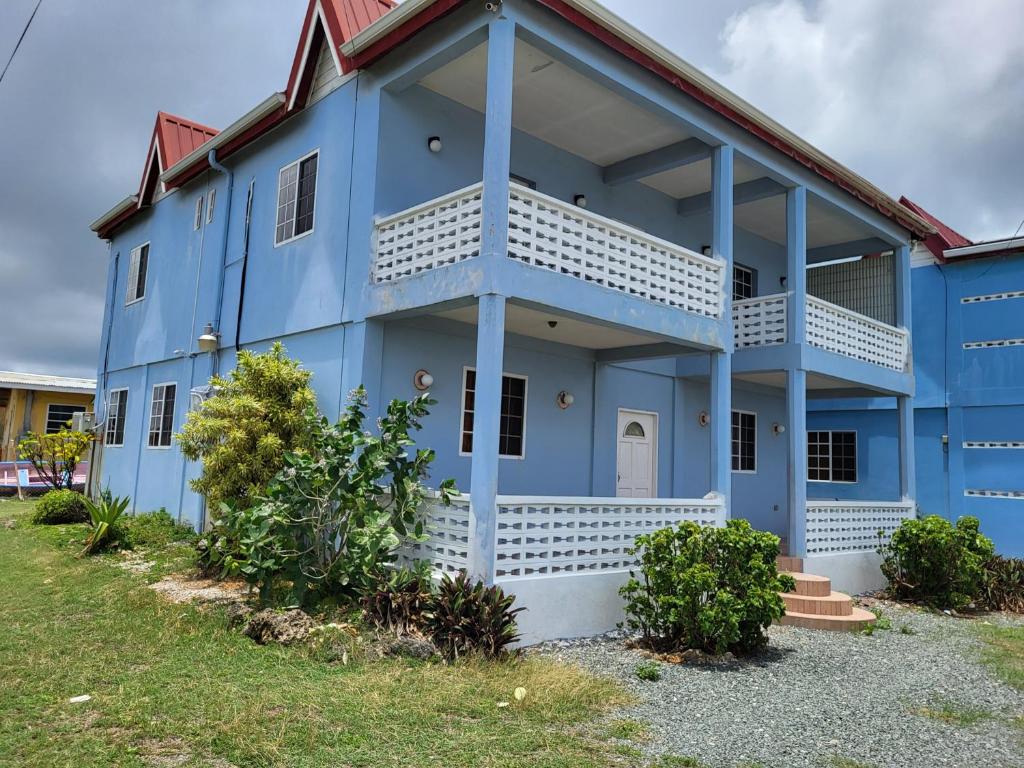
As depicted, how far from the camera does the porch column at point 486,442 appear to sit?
766cm

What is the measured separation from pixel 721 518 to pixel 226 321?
869cm

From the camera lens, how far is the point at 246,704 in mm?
5285

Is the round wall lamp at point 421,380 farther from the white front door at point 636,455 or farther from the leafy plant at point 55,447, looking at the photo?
the leafy plant at point 55,447

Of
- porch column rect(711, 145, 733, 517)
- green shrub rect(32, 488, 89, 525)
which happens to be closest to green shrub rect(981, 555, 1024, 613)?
porch column rect(711, 145, 733, 517)

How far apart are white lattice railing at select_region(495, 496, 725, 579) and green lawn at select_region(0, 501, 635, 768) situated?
1.23m

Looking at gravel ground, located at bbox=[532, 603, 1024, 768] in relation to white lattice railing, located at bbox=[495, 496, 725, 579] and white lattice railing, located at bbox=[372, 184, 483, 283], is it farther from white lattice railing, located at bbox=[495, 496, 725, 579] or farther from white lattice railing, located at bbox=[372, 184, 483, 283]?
white lattice railing, located at bbox=[372, 184, 483, 283]

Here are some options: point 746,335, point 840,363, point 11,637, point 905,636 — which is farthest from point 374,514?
point 840,363

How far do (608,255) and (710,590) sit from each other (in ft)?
13.9

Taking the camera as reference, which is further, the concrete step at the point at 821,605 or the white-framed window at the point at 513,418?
the white-framed window at the point at 513,418

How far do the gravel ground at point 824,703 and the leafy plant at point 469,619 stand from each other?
0.83 meters

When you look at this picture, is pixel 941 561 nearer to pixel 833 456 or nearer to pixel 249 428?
pixel 833 456

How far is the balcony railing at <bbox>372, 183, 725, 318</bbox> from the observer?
28.3 feet

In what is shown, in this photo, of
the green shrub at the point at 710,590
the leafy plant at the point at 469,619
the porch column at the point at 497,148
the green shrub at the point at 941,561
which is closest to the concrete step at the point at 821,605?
the green shrub at the point at 710,590

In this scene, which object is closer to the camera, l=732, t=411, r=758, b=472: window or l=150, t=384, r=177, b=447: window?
l=150, t=384, r=177, b=447: window
